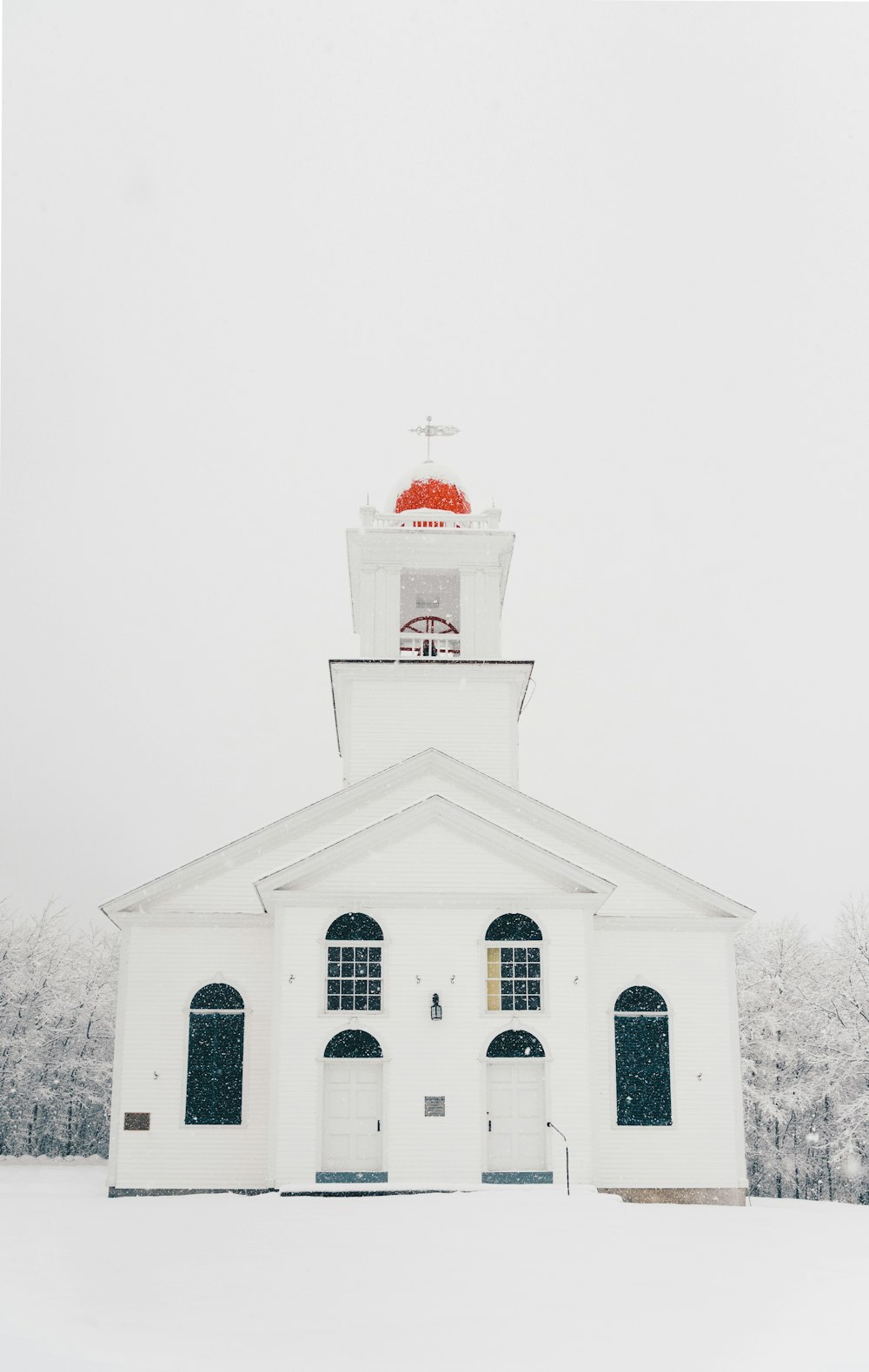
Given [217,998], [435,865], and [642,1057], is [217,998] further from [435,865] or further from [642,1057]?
[642,1057]

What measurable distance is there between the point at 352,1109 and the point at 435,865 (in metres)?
4.30

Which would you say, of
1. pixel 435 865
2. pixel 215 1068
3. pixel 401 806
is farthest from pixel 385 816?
pixel 215 1068

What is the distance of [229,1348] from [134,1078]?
47.8 ft

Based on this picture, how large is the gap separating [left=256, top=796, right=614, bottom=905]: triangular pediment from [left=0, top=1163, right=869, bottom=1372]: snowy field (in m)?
6.10

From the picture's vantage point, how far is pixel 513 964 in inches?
882

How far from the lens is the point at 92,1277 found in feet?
37.9

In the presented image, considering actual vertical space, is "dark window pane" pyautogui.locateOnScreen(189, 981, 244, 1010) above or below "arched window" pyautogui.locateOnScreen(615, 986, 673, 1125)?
above

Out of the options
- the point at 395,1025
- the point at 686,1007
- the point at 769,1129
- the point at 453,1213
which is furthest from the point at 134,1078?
the point at 769,1129

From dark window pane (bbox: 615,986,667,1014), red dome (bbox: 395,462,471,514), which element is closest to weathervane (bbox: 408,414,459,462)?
red dome (bbox: 395,462,471,514)

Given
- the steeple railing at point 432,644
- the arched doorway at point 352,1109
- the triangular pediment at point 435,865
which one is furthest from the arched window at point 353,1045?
the steeple railing at point 432,644

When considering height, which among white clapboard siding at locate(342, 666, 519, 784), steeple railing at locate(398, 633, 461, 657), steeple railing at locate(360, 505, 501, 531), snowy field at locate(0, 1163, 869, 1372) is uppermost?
steeple railing at locate(360, 505, 501, 531)

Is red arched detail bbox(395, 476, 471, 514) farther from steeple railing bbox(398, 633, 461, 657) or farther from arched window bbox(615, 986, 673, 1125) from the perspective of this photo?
arched window bbox(615, 986, 673, 1125)

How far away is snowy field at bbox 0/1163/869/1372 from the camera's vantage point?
9133mm

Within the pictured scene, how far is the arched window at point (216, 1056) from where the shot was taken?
22875 mm
